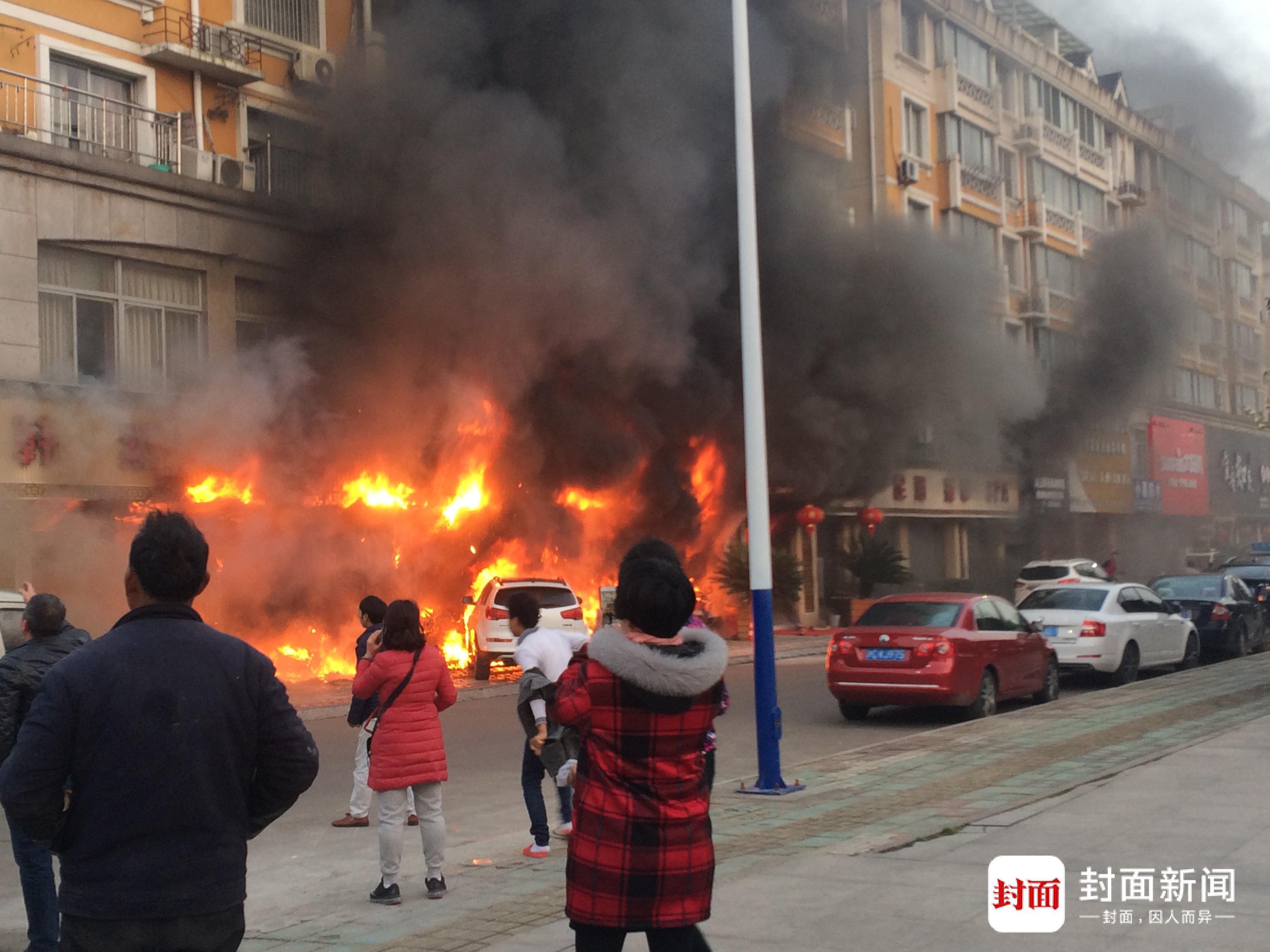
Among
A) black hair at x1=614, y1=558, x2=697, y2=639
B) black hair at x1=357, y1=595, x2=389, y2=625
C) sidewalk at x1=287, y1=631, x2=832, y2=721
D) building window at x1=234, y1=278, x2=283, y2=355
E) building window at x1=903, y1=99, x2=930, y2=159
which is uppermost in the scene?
→ building window at x1=903, y1=99, x2=930, y2=159

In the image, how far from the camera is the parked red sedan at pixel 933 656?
1286 centimetres

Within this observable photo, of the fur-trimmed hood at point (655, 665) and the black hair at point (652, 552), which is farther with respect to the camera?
the black hair at point (652, 552)

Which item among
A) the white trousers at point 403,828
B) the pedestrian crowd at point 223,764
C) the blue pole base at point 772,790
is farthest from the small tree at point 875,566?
the pedestrian crowd at point 223,764

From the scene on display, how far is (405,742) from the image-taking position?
6.52 metres

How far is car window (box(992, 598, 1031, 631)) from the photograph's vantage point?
46.2 ft

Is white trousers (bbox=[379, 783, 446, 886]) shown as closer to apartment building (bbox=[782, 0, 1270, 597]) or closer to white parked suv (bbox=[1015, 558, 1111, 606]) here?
white parked suv (bbox=[1015, 558, 1111, 606])

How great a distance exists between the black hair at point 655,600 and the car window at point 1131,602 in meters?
14.2

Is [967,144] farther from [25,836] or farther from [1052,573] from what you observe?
[25,836]

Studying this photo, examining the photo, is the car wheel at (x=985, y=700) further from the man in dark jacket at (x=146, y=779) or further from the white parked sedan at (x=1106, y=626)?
the man in dark jacket at (x=146, y=779)

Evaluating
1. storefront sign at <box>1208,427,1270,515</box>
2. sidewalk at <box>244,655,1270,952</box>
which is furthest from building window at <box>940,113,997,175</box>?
sidewalk at <box>244,655,1270,952</box>

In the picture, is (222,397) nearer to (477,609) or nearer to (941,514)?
(477,609)

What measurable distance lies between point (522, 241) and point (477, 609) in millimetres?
7043

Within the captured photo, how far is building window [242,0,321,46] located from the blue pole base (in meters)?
17.1

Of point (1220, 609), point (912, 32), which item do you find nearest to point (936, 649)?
point (1220, 609)
